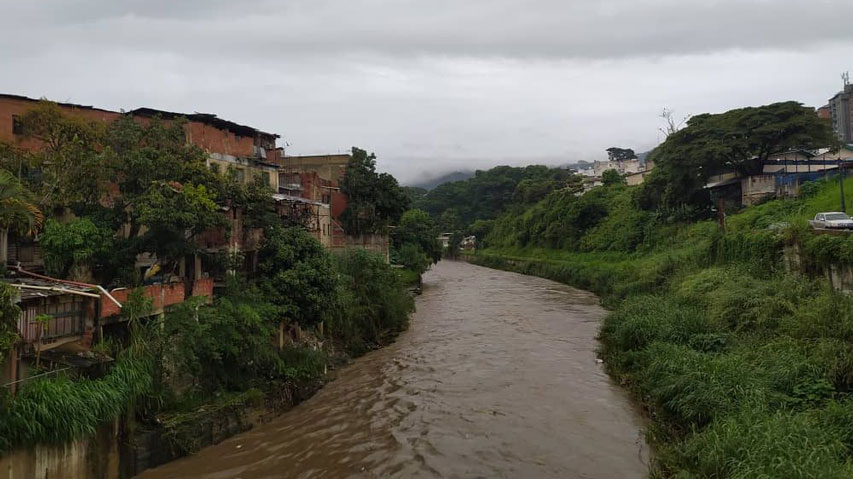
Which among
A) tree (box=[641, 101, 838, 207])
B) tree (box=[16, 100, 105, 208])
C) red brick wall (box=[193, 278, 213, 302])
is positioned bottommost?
red brick wall (box=[193, 278, 213, 302])

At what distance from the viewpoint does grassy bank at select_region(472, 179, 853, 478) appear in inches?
359

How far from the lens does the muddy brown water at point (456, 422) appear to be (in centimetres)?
1147

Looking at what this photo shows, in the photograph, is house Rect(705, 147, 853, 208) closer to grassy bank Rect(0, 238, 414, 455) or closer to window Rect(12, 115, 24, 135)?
grassy bank Rect(0, 238, 414, 455)

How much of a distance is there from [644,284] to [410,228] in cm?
2306

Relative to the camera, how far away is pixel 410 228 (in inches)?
1836

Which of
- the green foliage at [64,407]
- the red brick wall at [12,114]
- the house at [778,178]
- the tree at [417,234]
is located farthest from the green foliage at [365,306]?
the house at [778,178]

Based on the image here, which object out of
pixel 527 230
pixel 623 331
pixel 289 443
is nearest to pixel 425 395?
pixel 289 443

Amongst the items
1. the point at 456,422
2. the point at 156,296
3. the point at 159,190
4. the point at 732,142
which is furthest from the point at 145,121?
the point at 732,142

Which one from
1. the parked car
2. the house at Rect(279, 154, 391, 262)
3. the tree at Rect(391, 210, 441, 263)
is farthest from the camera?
the tree at Rect(391, 210, 441, 263)

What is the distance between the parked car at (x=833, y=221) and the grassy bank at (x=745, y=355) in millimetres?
1625

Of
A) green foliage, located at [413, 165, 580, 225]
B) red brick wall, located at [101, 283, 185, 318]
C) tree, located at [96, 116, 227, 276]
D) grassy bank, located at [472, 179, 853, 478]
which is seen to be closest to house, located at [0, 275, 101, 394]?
red brick wall, located at [101, 283, 185, 318]

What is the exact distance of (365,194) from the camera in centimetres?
3619

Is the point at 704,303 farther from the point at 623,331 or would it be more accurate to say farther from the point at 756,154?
the point at 756,154

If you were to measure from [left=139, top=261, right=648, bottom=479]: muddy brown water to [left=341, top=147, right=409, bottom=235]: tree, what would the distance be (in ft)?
46.4
